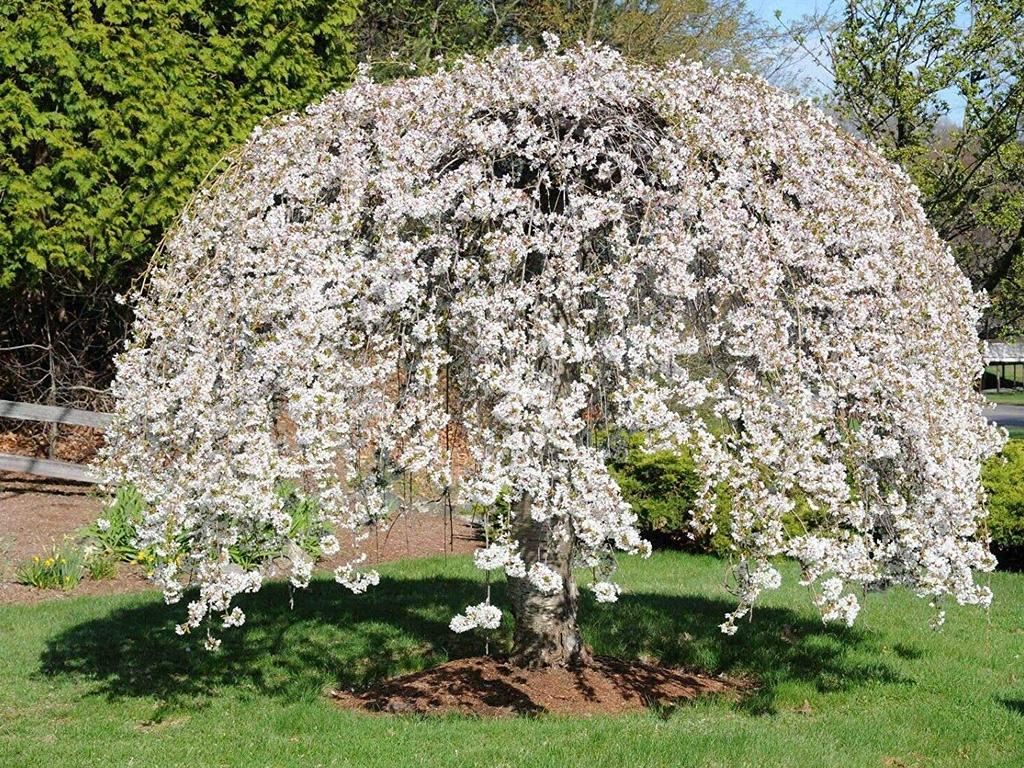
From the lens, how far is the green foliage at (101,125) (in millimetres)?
10789

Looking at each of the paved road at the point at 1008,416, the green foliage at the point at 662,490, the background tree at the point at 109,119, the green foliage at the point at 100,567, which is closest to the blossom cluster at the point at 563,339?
the green foliage at the point at 100,567

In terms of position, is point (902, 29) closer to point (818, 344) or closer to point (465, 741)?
point (818, 344)

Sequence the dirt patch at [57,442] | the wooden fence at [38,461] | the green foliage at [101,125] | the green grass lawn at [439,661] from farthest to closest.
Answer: the dirt patch at [57,442] → the wooden fence at [38,461] → the green foliage at [101,125] → the green grass lawn at [439,661]

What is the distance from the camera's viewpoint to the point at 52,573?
29.8 feet

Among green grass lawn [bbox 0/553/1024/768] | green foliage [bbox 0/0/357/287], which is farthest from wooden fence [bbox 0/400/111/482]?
green grass lawn [bbox 0/553/1024/768]

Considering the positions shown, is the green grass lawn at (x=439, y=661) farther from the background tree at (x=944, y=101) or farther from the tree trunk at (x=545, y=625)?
the background tree at (x=944, y=101)

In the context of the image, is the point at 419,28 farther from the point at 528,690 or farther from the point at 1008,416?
the point at 1008,416

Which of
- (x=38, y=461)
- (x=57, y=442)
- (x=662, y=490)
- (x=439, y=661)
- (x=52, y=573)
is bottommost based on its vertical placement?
(x=439, y=661)

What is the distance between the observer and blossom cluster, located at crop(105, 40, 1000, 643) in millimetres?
4668

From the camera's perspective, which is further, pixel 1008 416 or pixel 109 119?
pixel 1008 416

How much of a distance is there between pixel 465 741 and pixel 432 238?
2.36m

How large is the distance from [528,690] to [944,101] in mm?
9641

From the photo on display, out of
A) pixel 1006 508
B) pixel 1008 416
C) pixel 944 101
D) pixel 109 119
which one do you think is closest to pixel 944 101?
pixel 944 101

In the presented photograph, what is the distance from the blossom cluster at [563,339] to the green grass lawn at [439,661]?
2.65 ft
